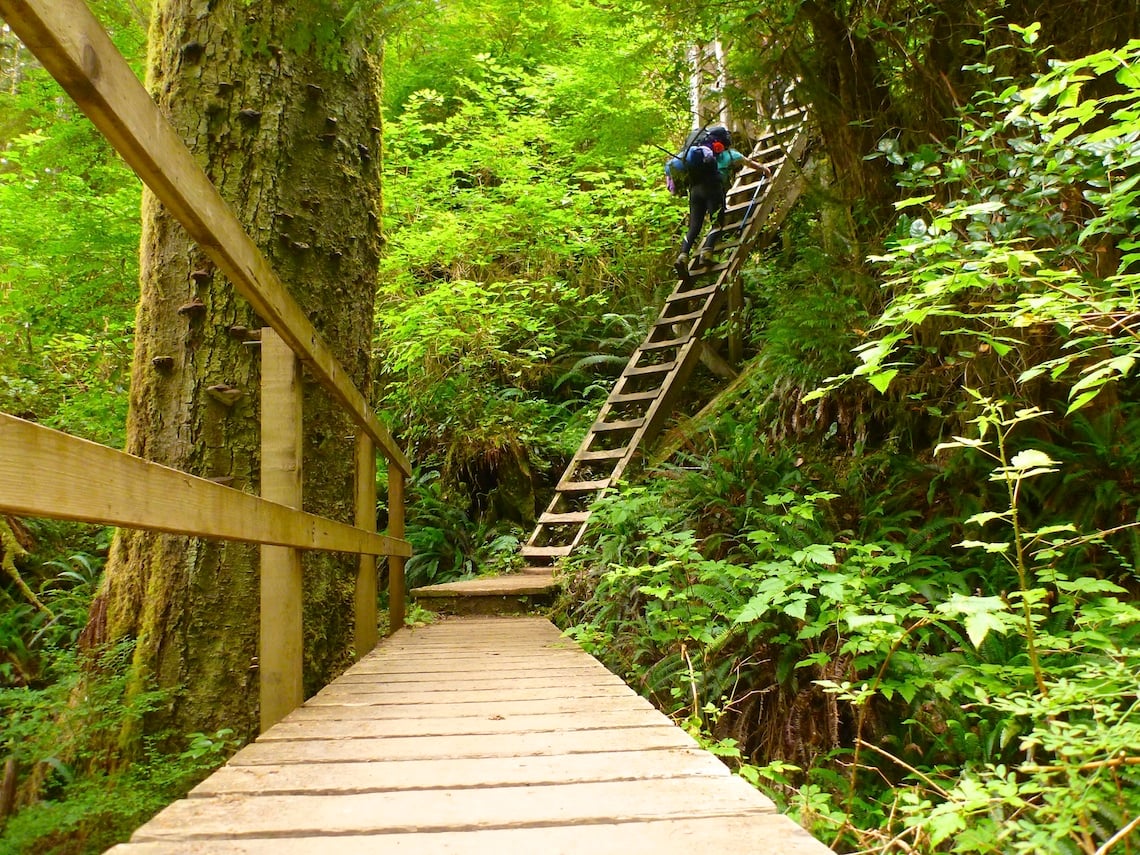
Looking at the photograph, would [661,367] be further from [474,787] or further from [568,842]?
[568,842]

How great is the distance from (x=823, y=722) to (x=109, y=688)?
118 inches

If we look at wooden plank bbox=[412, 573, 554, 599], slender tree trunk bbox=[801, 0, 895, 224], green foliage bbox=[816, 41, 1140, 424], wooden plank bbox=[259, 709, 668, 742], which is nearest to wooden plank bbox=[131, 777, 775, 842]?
wooden plank bbox=[259, 709, 668, 742]

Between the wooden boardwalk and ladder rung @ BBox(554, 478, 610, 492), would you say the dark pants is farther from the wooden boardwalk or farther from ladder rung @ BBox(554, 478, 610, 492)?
the wooden boardwalk

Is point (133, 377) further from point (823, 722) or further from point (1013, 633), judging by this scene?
point (1013, 633)

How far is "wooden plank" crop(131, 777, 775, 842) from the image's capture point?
1.33m

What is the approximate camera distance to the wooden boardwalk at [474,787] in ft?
4.14

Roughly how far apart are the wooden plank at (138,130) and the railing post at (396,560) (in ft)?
7.93

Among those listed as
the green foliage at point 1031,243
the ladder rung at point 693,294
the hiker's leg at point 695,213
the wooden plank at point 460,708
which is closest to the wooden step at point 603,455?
the ladder rung at point 693,294

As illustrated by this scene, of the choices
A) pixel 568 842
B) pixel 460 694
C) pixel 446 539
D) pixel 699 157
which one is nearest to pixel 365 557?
pixel 460 694

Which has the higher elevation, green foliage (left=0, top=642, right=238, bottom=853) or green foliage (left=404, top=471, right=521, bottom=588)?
green foliage (left=404, top=471, right=521, bottom=588)

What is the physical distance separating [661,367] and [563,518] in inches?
79.5

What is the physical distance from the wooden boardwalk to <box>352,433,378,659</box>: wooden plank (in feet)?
2.76

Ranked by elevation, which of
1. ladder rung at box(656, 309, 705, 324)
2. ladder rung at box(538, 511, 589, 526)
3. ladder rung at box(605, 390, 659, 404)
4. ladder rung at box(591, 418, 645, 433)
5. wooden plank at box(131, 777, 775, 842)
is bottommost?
wooden plank at box(131, 777, 775, 842)

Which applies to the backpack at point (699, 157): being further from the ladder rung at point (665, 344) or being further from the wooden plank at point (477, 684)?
the wooden plank at point (477, 684)
